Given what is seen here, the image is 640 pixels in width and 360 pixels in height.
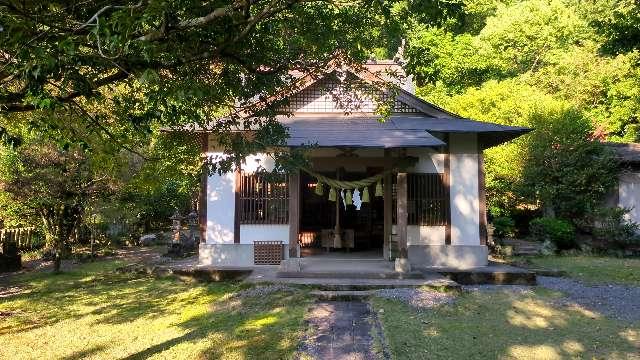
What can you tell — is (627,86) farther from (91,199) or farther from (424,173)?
(91,199)

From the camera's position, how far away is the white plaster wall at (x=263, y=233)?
1314 cm

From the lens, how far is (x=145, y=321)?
8.37 m

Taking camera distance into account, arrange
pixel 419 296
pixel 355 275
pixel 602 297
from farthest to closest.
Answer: pixel 355 275, pixel 602 297, pixel 419 296

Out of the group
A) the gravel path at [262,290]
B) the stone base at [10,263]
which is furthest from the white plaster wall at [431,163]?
the stone base at [10,263]

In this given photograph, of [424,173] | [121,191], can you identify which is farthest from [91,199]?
[424,173]

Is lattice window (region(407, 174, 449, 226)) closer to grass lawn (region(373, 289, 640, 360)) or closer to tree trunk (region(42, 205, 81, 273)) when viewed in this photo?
grass lawn (region(373, 289, 640, 360))

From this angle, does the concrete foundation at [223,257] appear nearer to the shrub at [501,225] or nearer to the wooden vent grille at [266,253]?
the wooden vent grille at [266,253]

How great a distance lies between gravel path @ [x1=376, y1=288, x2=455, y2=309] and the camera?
29.4ft

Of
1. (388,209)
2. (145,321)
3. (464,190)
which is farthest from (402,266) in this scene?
(145,321)

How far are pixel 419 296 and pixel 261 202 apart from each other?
545 cm

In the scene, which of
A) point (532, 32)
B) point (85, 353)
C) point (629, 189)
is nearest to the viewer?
point (85, 353)

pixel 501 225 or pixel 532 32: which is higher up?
pixel 532 32

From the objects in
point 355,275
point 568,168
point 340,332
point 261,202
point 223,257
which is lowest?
point 340,332

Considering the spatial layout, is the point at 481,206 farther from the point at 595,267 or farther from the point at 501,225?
the point at 501,225
